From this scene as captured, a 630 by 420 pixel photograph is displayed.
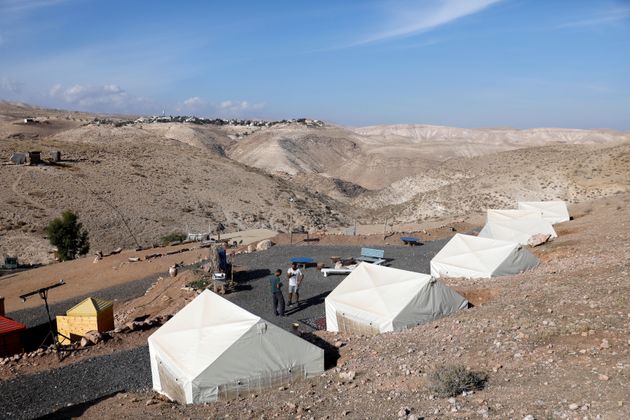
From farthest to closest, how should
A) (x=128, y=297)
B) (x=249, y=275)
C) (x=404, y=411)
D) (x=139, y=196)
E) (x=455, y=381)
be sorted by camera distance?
(x=139, y=196) < (x=128, y=297) < (x=249, y=275) < (x=455, y=381) < (x=404, y=411)

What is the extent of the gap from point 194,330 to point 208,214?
1462 inches

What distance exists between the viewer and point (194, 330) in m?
10.9

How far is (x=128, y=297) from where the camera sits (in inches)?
866

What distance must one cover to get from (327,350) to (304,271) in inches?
390

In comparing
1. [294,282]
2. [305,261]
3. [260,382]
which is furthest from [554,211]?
[260,382]

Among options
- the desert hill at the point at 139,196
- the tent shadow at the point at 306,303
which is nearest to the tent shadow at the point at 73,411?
the tent shadow at the point at 306,303

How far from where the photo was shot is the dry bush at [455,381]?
8.09 meters

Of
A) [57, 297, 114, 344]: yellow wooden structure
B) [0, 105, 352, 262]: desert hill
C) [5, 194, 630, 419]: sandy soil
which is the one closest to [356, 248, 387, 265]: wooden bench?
[5, 194, 630, 419]: sandy soil

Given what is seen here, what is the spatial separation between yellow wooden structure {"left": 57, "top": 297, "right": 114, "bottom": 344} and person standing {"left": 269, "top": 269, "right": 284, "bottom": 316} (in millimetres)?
5449

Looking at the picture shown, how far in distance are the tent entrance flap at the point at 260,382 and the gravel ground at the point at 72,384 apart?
2712 millimetres

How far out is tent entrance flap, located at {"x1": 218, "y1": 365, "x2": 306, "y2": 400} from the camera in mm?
9891

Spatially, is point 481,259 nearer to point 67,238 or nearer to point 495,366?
point 495,366

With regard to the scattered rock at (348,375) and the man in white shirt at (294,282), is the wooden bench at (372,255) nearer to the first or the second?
the man in white shirt at (294,282)

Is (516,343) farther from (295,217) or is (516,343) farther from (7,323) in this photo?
(295,217)
